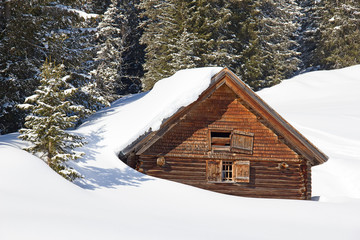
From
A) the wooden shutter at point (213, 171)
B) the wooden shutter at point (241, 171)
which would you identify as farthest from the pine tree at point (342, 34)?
the wooden shutter at point (213, 171)

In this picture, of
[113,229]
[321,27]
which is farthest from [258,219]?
[321,27]

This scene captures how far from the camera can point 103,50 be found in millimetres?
40438

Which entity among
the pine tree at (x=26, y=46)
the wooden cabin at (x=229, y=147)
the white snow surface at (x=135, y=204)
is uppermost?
the pine tree at (x=26, y=46)

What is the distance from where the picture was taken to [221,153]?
17188 millimetres

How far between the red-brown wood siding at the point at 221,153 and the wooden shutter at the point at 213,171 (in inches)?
6.2

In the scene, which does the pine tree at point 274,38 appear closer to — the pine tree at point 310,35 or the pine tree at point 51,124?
the pine tree at point 310,35

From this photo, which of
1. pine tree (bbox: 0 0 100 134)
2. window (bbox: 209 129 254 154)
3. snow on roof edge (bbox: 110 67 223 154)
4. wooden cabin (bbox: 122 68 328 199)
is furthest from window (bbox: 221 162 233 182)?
pine tree (bbox: 0 0 100 134)

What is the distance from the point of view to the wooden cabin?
16.8 m

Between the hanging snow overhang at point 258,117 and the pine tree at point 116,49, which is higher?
the pine tree at point 116,49

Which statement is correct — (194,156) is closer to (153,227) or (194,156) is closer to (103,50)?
(153,227)

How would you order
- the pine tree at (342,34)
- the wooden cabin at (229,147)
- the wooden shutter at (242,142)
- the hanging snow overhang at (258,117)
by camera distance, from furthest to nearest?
the pine tree at (342,34), the wooden shutter at (242,142), the wooden cabin at (229,147), the hanging snow overhang at (258,117)

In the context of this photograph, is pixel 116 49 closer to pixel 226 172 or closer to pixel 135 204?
pixel 226 172

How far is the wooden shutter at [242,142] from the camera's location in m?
17.0

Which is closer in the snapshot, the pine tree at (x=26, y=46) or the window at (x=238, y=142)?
the window at (x=238, y=142)
